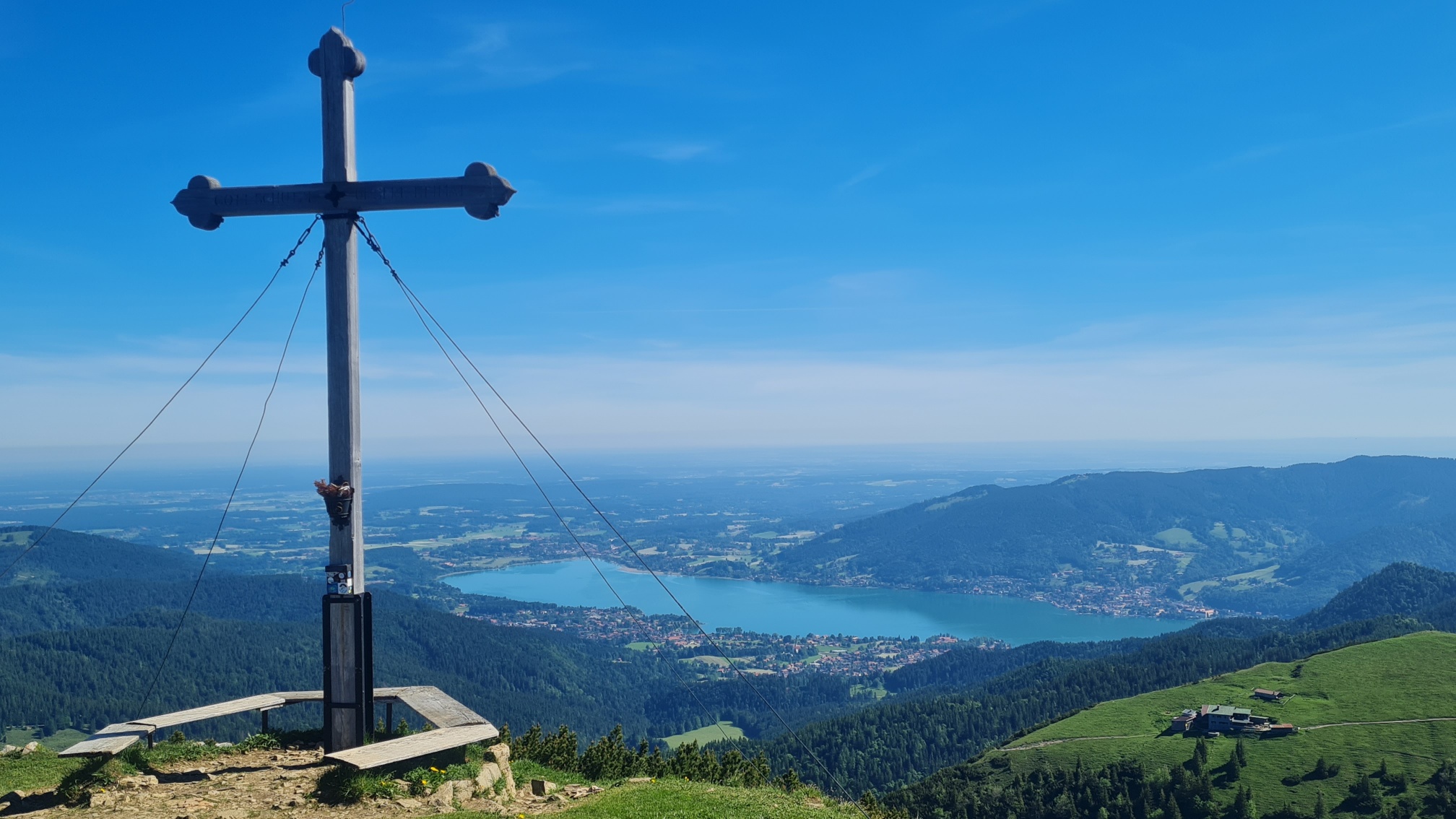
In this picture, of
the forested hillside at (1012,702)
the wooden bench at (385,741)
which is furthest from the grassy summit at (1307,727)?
the wooden bench at (385,741)

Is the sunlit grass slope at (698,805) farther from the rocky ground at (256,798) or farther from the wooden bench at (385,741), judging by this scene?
the wooden bench at (385,741)

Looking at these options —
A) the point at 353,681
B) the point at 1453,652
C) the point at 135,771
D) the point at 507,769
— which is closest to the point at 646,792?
the point at 507,769

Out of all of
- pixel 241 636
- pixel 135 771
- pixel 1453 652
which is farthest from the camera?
pixel 241 636

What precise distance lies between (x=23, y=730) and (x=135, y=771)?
13621 centimetres

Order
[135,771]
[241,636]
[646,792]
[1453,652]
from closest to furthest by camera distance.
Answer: [135,771]
[646,792]
[1453,652]
[241,636]

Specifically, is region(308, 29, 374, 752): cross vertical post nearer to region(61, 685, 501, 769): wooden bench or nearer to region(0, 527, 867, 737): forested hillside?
region(61, 685, 501, 769): wooden bench

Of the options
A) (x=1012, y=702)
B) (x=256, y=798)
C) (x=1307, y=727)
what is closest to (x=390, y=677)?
(x=1012, y=702)

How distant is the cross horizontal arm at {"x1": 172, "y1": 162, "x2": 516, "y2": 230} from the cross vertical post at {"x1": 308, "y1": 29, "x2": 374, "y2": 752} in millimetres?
207

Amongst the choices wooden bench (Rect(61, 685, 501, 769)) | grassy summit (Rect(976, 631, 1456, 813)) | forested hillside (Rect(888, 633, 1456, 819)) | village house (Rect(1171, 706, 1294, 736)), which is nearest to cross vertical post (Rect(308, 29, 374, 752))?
wooden bench (Rect(61, 685, 501, 769))

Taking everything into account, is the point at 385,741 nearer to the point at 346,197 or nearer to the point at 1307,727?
the point at 346,197

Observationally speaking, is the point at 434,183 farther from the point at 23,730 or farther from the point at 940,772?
the point at 23,730

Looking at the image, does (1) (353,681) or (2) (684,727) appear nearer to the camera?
(1) (353,681)

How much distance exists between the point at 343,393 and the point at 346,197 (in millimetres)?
2545

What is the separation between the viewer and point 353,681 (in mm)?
11539
